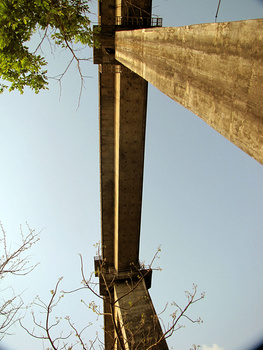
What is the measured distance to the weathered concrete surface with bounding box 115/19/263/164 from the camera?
68.5 inches

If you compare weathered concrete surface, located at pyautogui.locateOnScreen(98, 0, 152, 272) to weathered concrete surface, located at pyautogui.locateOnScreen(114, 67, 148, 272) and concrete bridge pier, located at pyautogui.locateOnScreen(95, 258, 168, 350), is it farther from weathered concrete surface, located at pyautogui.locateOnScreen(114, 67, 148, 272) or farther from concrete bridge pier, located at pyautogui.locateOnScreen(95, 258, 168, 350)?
concrete bridge pier, located at pyautogui.locateOnScreen(95, 258, 168, 350)

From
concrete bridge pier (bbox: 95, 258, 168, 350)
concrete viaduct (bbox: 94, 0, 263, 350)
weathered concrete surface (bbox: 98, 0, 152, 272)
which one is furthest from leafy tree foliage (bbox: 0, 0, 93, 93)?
concrete bridge pier (bbox: 95, 258, 168, 350)

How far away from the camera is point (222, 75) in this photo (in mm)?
2113

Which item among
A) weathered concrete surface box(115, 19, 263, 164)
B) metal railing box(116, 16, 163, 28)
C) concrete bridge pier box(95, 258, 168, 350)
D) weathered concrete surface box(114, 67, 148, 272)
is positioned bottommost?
concrete bridge pier box(95, 258, 168, 350)

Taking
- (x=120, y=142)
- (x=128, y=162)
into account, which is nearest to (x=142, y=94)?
(x=120, y=142)

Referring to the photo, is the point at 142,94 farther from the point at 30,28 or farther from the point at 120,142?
the point at 30,28

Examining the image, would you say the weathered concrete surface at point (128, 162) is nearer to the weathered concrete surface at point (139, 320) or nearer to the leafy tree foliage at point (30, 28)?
the weathered concrete surface at point (139, 320)

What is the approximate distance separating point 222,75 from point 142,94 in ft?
24.9

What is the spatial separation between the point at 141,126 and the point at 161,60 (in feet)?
20.1

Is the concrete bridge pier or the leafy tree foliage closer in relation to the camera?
the leafy tree foliage

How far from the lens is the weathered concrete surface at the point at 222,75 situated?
5.71 feet

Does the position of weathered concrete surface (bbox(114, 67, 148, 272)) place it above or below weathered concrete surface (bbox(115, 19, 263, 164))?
below

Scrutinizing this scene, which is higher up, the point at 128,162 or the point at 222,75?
the point at 222,75

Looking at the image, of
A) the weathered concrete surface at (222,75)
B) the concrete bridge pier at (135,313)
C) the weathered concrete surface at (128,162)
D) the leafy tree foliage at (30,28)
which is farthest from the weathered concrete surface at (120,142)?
the weathered concrete surface at (222,75)
